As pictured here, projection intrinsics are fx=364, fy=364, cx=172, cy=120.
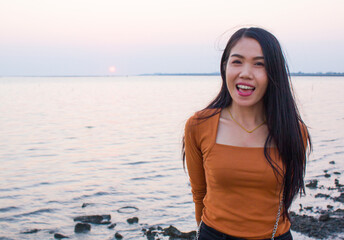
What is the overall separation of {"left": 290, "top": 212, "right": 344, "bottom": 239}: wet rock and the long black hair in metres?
5.25

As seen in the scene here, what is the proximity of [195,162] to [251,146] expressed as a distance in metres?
0.44

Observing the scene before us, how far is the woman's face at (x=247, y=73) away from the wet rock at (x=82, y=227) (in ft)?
23.2

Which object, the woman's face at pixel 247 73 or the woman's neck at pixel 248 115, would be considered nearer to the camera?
the woman's face at pixel 247 73

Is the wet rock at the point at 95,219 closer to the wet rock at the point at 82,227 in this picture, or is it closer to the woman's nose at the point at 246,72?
the wet rock at the point at 82,227

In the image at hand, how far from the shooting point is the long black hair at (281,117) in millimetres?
2422

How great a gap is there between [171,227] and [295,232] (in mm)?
2607

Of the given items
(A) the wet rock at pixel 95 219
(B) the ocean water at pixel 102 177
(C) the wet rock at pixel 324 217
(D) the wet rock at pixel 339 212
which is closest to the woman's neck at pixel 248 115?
(B) the ocean water at pixel 102 177

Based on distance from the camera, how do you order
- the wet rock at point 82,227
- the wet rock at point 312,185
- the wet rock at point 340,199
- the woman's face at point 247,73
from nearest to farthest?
the woman's face at point 247,73
the wet rock at point 82,227
the wet rock at point 340,199
the wet rock at point 312,185

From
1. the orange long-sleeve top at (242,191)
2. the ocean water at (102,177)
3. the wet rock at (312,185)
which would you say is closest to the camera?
the orange long-sleeve top at (242,191)

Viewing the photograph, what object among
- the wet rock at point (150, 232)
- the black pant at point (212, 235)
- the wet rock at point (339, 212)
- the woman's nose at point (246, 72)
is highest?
the woman's nose at point (246, 72)

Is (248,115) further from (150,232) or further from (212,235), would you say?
(150,232)

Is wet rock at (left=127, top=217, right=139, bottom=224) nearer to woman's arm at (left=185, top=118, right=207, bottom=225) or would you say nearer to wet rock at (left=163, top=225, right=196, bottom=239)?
wet rock at (left=163, top=225, right=196, bottom=239)

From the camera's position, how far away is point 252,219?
7.64 ft

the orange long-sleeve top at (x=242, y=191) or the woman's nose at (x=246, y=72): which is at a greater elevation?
the woman's nose at (x=246, y=72)
